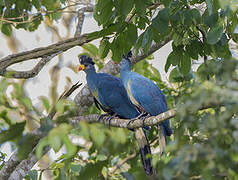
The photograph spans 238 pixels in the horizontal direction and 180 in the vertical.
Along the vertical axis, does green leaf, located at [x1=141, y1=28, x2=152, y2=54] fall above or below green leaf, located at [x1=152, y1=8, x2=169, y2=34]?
below

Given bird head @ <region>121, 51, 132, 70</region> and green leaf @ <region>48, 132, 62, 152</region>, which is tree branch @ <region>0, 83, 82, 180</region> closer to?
bird head @ <region>121, 51, 132, 70</region>

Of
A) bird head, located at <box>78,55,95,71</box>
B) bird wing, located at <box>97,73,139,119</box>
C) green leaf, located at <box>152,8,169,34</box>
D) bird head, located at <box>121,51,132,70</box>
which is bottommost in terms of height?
bird wing, located at <box>97,73,139,119</box>

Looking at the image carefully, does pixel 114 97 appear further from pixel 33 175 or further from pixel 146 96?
pixel 33 175

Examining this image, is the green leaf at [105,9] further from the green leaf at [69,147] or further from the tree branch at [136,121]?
the green leaf at [69,147]

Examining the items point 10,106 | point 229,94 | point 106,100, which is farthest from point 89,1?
point 229,94

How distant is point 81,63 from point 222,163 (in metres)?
3.48

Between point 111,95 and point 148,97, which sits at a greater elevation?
point 148,97

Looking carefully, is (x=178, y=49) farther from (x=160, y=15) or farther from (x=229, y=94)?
(x=229, y=94)

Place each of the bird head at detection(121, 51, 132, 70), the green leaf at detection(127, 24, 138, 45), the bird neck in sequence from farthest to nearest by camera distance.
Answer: the bird neck
the bird head at detection(121, 51, 132, 70)
the green leaf at detection(127, 24, 138, 45)

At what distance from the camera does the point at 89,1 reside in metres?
4.65

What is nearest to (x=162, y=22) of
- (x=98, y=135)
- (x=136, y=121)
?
(x=136, y=121)

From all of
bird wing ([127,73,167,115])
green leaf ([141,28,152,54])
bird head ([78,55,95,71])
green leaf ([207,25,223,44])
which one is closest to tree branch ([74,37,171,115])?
bird head ([78,55,95,71])

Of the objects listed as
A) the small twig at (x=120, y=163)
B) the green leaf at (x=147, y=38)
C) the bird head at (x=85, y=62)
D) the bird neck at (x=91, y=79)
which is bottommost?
the small twig at (x=120, y=163)

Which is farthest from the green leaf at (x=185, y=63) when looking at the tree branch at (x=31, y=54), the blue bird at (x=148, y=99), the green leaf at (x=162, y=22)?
the tree branch at (x=31, y=54)
